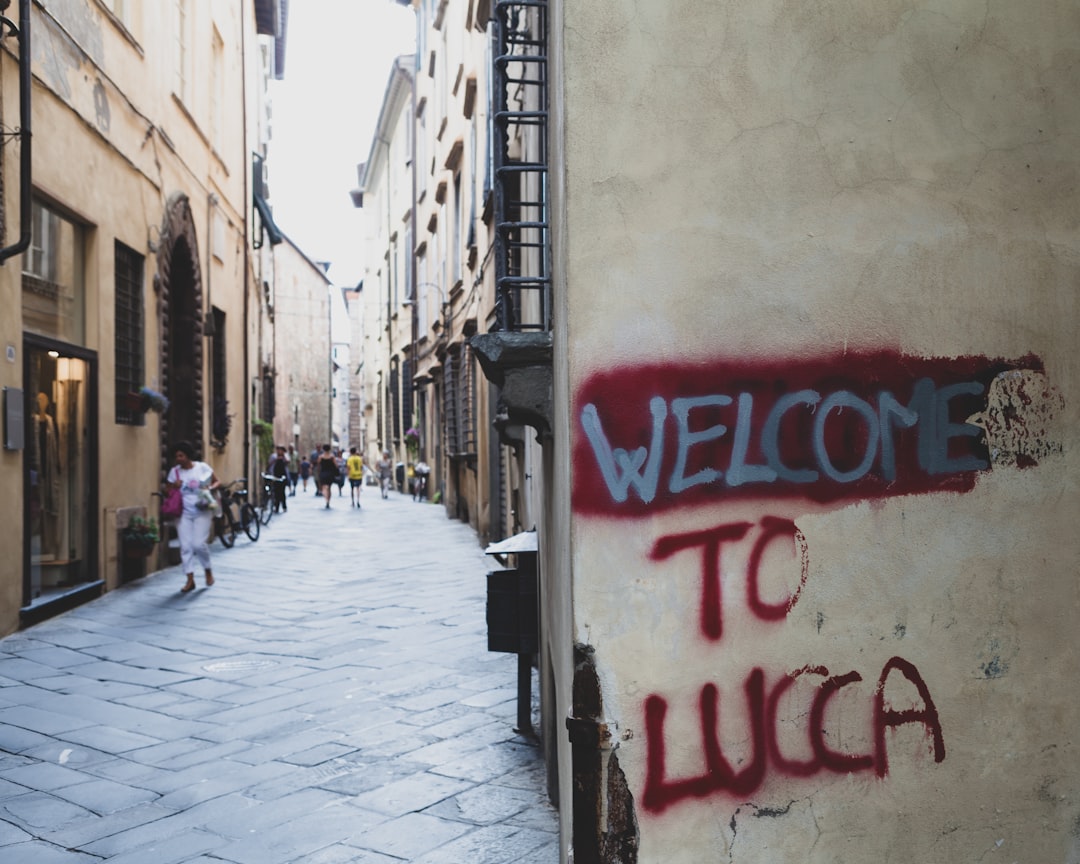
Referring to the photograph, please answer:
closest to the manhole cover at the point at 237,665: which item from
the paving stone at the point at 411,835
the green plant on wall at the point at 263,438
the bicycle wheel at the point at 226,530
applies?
the paving stone at the point at 411,835

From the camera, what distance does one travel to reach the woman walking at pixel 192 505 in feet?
32.4

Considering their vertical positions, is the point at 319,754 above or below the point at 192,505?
below

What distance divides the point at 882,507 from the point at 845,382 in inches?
12.7

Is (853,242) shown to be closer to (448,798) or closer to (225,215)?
(448,798)

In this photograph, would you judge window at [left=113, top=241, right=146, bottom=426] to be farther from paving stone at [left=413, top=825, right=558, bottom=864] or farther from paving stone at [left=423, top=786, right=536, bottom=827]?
paving stone at [left=413, top=825, right=558, bottom=864]

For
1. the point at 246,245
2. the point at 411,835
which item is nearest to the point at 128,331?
the point at 246,245

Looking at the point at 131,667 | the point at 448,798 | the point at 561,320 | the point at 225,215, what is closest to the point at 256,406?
the point at 225,215

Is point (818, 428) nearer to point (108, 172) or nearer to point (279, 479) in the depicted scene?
point (108, 172)

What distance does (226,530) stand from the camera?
47.9 feet

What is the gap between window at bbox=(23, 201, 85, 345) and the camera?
27.3 ft

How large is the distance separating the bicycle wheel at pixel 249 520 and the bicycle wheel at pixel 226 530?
0.55 meters

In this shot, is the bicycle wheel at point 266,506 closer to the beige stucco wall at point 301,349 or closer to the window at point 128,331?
the window at point 128,331

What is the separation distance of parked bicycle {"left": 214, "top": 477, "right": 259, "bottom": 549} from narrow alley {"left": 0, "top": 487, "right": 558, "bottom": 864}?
4721 millimetres

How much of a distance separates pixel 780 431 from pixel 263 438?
70.3 ft
